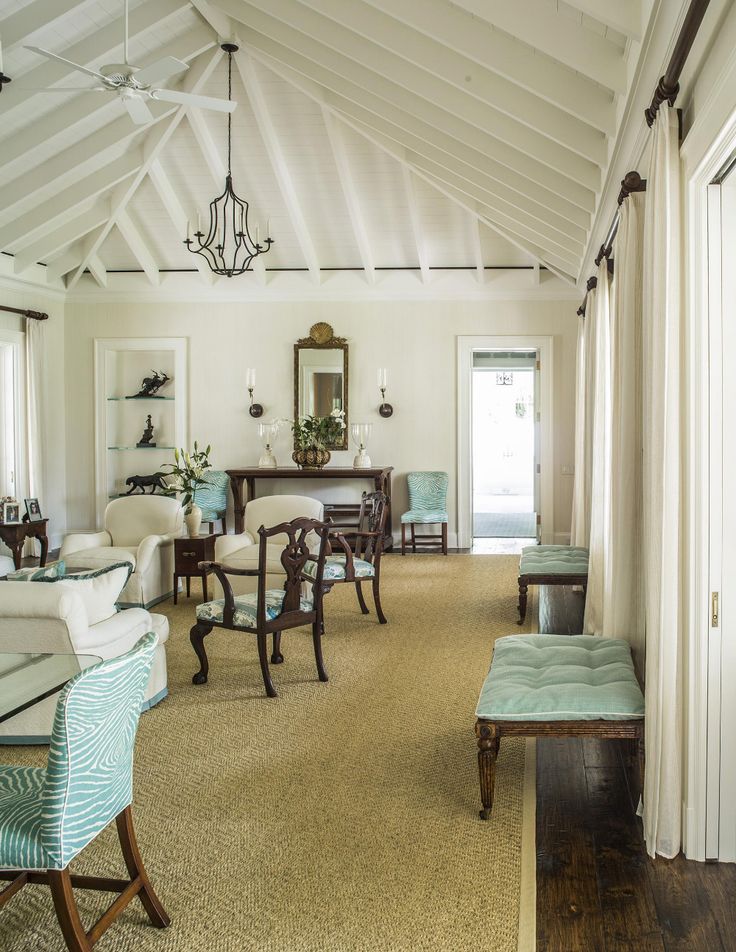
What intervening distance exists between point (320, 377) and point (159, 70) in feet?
18.2

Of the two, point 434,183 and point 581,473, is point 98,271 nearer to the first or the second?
point 434,183

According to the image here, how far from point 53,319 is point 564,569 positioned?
716 cm

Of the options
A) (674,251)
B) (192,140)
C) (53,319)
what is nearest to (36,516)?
(53,319)

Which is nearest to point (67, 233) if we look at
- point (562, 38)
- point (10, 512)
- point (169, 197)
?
point (169, 197)

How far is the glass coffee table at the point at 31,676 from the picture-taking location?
2.26 metres

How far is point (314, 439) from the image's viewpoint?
353 inches

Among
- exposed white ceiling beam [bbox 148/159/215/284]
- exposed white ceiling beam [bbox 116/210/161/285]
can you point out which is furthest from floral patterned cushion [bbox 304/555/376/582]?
exposed white ceiling beam [bbox 116/210/161/285]

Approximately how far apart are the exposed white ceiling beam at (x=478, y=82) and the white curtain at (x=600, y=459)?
119cm

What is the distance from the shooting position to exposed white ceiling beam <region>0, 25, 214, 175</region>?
21.8ft

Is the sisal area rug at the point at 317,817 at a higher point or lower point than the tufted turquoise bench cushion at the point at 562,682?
lower

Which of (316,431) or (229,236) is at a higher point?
(229,236)

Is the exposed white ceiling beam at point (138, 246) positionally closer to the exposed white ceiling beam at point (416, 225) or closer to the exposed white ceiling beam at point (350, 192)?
the exposed white ceiling beam at point (350, 192)

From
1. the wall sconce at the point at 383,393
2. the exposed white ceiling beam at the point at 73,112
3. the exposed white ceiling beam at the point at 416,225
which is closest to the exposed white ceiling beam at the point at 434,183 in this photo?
the exposed white ceiling beam at the point at 416,225

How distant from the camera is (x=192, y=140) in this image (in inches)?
317
